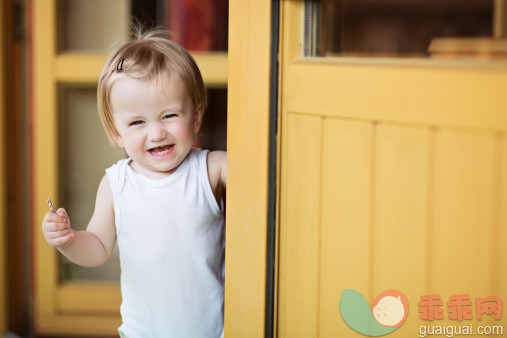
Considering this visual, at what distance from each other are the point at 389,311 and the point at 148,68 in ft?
2.57

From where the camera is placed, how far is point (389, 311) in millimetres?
1196

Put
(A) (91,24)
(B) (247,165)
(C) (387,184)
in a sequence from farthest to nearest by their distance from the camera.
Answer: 1. (A) (91,24)
2. (B) (247,165)
3. (C) (387,184)

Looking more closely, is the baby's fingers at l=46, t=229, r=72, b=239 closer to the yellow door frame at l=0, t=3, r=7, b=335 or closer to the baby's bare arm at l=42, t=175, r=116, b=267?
the baby's bare arm at l=42, t=175, r=116, b=267

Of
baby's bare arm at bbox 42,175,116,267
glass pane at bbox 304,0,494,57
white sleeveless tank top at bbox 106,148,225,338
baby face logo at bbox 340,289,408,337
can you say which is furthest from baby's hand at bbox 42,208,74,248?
glass pane at bbox 304,0,494,57

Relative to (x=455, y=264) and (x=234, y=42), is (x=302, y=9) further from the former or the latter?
(x=455, y=264)

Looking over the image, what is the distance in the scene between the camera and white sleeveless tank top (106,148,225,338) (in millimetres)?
1521

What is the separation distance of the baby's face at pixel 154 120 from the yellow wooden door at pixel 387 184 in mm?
273

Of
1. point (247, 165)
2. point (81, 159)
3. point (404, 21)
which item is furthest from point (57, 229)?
point (404, 21)

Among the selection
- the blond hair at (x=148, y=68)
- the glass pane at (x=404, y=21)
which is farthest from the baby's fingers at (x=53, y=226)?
the glass pane at (x=404, y=21)

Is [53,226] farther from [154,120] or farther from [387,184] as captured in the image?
[387,184]

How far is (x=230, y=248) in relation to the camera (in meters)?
1.44

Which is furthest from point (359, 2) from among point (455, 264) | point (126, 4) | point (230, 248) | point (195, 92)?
point (455, 264)

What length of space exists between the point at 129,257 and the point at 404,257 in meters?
0.74

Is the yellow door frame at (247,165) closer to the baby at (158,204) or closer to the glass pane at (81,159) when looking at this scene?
the baby at (158,204)
